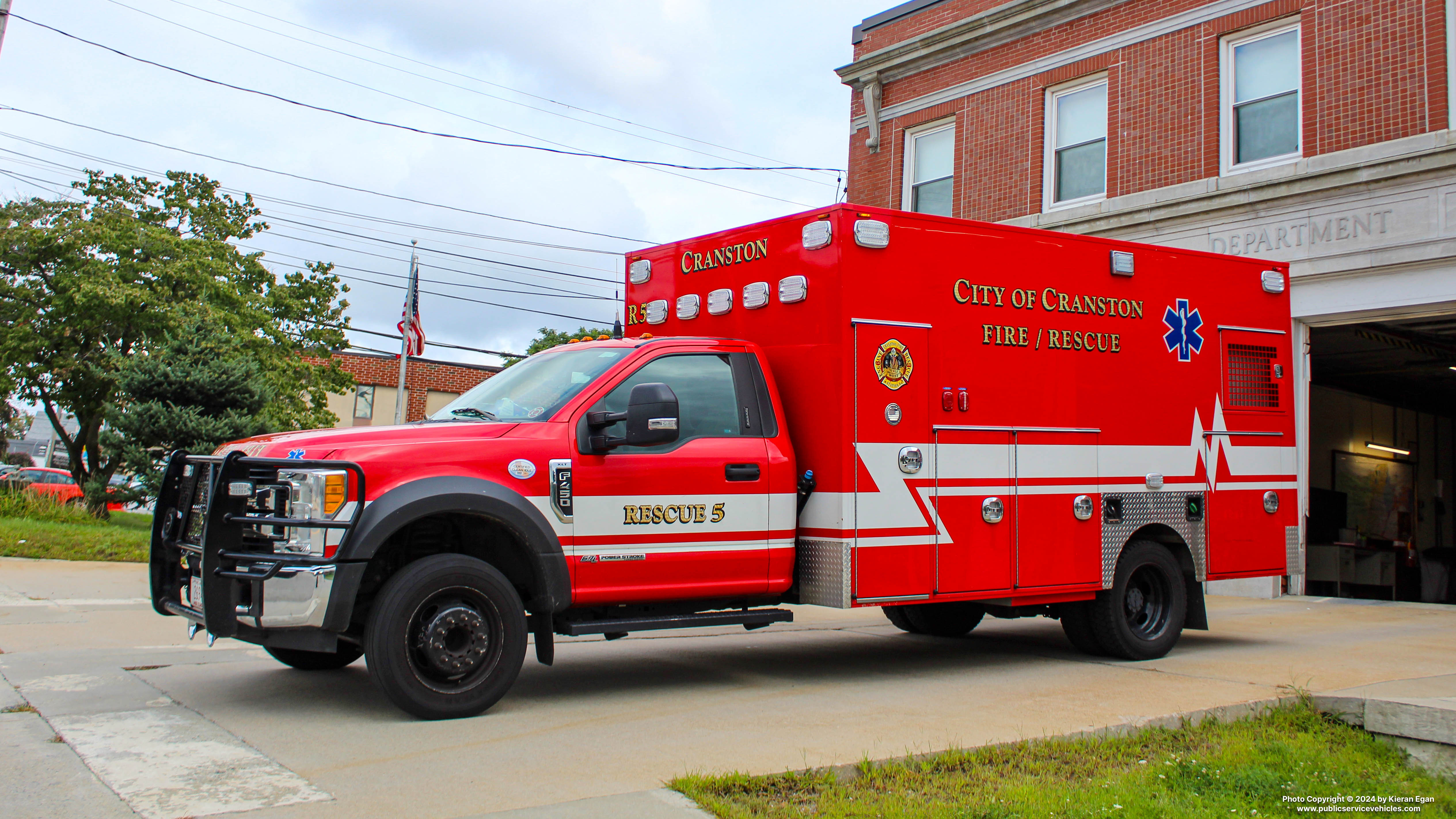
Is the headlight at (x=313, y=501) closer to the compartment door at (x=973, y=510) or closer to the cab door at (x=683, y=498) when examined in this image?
the cab door at (x=683, y=498)

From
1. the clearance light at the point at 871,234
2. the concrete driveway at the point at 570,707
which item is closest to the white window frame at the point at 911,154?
the concrete driveway at the point at 570,707

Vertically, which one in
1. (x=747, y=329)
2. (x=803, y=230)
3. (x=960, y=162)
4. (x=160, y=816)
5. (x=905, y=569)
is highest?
(x=960, y=162)

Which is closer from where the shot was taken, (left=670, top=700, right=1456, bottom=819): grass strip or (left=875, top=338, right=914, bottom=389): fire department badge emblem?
(left=670, top=700, right=1456, bottom=819): grass strip

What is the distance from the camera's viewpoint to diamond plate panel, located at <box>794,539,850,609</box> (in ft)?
22.5

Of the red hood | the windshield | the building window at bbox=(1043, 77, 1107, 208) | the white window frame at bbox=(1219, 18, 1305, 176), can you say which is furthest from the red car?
the white window frame at bbox=(1219, 18, 1305, 176)

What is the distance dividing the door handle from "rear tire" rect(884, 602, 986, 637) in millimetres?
3208

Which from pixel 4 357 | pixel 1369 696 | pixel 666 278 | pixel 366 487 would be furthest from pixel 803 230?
pixel 4 357

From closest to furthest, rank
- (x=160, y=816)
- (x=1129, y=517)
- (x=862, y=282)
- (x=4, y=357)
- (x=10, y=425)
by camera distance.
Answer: (x=160, y=816) < (x=862, y=282) < (x=1129, y=517) < (x=4, y=357) < (x=10, y=425)

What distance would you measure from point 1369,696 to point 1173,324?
3.45 m

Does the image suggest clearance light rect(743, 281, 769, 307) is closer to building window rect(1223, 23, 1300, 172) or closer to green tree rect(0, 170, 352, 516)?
building window rect(1223, 23, 1300, 172)

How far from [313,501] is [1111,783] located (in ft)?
13.0

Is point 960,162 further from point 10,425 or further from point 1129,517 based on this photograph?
point 10,425

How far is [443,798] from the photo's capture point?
4.33 m

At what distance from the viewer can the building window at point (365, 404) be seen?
146 ft
